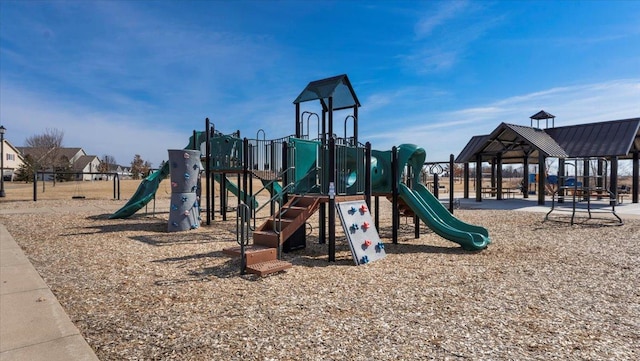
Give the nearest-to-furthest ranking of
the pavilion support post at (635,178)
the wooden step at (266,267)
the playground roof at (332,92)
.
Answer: the wooden step at (266,267) < the playground roof at (332,92) < the pavilion support post at (635,178)

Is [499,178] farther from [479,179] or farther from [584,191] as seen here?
[584,191]

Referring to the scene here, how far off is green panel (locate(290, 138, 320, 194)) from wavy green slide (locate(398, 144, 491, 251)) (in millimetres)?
2104

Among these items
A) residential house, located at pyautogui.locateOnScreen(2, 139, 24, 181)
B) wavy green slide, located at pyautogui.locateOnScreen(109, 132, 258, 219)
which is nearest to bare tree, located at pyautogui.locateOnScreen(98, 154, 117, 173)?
residential house, located at pyautogui.locateOnScreen(2, 139, 24, 181)

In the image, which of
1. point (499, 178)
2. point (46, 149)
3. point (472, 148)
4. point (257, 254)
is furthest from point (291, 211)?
point (46, 149)

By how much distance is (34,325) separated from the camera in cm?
389

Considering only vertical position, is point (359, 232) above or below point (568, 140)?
below

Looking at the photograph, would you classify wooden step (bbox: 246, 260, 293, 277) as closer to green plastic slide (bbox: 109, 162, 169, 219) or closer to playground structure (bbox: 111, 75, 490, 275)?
playground structure (bbox: 111, 75, 490, 275)

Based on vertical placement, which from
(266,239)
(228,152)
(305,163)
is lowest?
→ (266,239)

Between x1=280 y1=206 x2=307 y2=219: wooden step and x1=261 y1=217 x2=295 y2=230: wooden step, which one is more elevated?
x1=280 y1=206 x2=307 y2=219: wooden step

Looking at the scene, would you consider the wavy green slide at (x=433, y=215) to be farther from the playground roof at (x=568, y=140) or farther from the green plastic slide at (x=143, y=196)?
the playground roof at (x=568, y=140)

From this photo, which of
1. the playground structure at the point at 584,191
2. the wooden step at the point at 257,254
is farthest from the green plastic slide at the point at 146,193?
the playground structure at the point at 584,191

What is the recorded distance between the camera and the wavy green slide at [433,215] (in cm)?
821

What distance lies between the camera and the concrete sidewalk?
129 inches

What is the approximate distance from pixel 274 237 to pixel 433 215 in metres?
4.30
